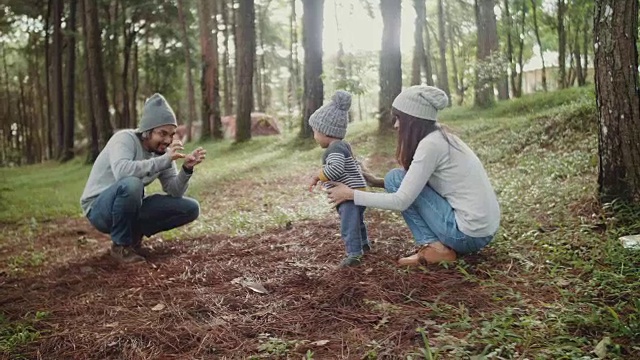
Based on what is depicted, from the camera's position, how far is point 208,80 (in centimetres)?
1736

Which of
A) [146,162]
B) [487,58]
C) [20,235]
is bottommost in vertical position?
[20,235]

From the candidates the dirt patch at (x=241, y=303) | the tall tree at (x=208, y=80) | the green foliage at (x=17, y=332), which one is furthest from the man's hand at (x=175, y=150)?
the tall tree at (x=208, y=80)

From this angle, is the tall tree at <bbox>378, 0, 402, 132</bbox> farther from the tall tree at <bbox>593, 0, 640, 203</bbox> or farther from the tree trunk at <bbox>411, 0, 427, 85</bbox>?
the tree trunk at <bbox>411, 0, 427, 85</bbox>

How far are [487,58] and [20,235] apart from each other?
36.1 ft

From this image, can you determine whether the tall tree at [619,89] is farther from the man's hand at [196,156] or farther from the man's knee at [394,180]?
the man's hand at [196,156]

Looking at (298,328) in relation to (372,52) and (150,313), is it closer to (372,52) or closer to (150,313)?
(150,313)

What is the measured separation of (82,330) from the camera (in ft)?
10.2

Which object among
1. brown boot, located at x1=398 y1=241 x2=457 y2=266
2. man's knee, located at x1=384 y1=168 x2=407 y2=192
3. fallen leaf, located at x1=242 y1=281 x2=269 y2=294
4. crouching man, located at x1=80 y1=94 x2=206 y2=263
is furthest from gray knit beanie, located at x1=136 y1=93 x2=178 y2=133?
brown boot, located at x1=398 y1=241 x2=457 y2=266

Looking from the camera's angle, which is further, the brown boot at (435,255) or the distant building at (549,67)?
the distant building at (549,67)

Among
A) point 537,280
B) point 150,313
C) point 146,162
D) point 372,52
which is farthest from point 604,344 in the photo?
point 372,52

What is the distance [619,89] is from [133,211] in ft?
12.6

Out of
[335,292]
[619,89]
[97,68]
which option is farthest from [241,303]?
[97,68]

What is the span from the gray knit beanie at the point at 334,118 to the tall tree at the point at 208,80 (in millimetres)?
14125

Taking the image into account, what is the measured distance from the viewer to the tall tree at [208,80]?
17.2m
